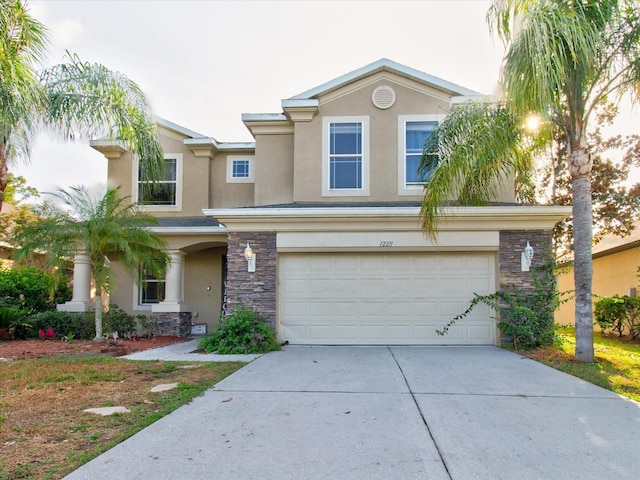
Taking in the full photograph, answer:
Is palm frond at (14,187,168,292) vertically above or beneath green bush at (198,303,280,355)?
above

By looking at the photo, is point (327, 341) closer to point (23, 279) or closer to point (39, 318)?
point (39, 318)

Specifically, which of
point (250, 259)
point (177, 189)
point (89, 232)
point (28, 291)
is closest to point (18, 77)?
point (89, 232)

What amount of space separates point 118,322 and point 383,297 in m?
6.96

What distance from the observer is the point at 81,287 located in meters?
12.7

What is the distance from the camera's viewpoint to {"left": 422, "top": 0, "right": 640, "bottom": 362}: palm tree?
731cm

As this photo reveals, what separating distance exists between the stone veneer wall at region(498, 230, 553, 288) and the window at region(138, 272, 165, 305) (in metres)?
9.40

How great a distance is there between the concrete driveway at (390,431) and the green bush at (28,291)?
9.09m

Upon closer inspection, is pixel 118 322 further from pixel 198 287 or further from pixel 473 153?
pixel 473 153

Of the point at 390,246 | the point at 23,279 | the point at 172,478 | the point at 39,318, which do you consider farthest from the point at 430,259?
the point at 23,279

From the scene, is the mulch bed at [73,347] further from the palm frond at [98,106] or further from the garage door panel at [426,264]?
the garage door panel at [426,264]

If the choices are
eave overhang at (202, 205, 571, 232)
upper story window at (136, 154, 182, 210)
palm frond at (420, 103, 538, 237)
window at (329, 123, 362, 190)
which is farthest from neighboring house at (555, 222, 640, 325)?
upper story window at (136, 154, 182, 210)

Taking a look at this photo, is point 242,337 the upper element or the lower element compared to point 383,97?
lower

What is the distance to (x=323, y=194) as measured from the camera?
38.8 ft

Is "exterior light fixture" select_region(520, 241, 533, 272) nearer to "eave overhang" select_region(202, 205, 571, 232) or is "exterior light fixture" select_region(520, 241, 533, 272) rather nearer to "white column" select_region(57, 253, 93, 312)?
"eave overhang" select_region(202, 205, 571, 232)
